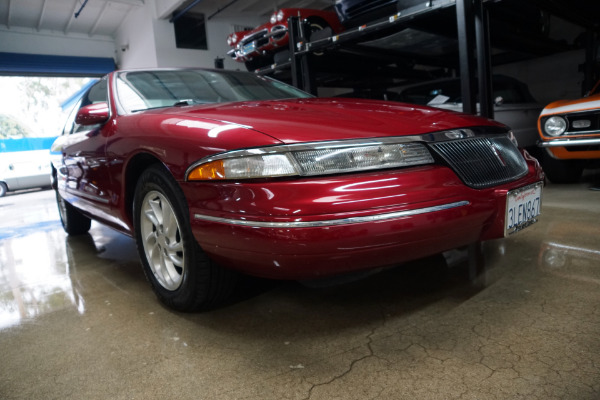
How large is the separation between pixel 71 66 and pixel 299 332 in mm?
11781

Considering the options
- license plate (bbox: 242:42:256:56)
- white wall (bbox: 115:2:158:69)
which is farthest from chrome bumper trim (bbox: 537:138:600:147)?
white wall (bbox: 115:2:158:69)

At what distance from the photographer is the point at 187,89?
2162 millimetres

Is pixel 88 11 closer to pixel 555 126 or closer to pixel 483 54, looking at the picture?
pixel 483 54

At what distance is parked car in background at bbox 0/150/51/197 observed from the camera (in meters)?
9.32

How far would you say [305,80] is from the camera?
4.76m

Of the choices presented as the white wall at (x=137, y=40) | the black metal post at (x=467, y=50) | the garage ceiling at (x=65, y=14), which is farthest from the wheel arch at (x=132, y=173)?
the garage ceiling at (x=65, y=14)

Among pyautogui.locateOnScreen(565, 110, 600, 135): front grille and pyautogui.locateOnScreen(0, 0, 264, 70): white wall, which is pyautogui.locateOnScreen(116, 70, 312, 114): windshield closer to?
pyautogui.locateOnScreen(565, 110, 600, 135): front grille

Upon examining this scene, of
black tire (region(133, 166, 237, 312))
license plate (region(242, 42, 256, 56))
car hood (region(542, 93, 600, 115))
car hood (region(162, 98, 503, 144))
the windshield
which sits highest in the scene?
license plate (region(242, 42, 256, 56))

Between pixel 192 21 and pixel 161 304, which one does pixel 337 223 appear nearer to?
pixel 161 304

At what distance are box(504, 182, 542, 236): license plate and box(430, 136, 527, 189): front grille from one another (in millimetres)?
63

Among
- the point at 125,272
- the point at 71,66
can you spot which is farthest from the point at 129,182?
the point at 71,66

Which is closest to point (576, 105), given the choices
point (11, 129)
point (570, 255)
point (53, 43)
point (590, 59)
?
point (570, 255)

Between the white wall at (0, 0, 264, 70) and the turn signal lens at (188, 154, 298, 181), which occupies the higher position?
the white wall at (0, 0, 264, 70)

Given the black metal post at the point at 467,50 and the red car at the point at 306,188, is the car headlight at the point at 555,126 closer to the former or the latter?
the black metal post at the point at 467,50
